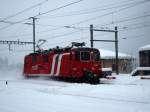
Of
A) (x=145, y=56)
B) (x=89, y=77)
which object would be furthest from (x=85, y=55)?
(x=145, y=56)

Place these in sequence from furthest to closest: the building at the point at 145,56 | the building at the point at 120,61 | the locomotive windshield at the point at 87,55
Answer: the building at the point at 120,61
the building at the point at 145,56
the locomotive windshield at the point at 87,55

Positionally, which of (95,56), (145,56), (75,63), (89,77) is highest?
(145,56)

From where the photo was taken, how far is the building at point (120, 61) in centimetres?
5441

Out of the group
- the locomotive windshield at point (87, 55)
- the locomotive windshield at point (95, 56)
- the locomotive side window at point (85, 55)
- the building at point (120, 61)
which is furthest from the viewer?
the building at point (120, 61)

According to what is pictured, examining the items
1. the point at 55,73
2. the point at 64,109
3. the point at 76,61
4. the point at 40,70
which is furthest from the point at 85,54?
the point at 64,109

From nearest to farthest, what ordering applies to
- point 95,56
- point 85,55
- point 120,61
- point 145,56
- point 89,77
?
point 89,77
point 85,55
point 95,56
point 145,56
point 120,61

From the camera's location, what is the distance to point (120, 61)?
57625 mm

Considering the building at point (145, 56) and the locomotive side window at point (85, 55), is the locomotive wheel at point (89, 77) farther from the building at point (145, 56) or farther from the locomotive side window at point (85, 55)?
the building at point (145, 56)

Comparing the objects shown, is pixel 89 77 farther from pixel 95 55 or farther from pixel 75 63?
pixel 95 55

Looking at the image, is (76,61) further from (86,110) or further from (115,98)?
(86,110)

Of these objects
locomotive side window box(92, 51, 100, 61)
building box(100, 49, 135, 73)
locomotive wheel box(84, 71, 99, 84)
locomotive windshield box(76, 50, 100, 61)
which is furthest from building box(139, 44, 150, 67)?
building box(100, 49, 135, 73)

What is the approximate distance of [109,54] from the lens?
55.9m

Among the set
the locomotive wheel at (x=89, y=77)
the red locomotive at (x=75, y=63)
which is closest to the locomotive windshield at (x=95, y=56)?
the red locomotive at (x=75, y=63)

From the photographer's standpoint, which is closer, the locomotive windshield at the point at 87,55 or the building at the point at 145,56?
the locomotive windshield at the point at 87,55
